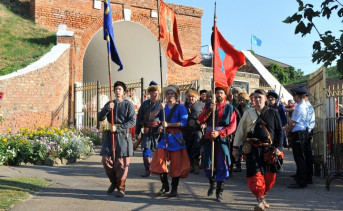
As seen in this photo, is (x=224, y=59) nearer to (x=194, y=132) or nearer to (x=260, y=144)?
(x=260, y=144)

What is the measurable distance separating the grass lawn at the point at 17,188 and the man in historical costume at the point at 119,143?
1.27 meters

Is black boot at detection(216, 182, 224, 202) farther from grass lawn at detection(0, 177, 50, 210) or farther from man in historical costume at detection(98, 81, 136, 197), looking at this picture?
grass lawn at detection(0, 177, 50, 210)

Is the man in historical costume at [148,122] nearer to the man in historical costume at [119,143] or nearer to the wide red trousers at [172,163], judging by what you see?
the man in historical costume at [119,143]

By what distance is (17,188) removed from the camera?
7.48 m

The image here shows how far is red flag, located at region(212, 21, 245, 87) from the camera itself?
25.4ft

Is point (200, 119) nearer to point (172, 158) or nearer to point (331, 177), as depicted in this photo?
point (172, 158)

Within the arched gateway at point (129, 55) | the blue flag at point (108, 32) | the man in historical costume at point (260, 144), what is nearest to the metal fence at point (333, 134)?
the man in historical costume at point (260, 144)

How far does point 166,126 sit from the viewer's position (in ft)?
24.9

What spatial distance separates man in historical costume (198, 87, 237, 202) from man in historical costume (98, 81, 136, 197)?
1.26m

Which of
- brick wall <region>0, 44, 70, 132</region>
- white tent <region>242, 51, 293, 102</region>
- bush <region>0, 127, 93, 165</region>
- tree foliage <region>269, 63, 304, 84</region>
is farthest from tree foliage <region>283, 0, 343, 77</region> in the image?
tree foliage <region>269, 63, 304, 84</region>

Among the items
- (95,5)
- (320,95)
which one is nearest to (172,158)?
(320,95)

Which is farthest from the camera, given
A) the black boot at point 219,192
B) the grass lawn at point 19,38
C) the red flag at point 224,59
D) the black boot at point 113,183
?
the grass lawn at point 19,38

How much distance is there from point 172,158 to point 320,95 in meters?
3.91

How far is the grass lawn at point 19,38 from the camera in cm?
1579
